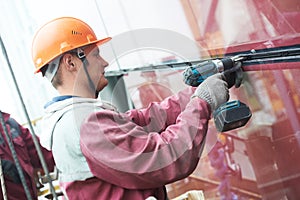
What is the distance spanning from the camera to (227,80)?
1.98 meters

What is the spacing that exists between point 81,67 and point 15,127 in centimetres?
154

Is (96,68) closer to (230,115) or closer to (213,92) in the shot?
(213,92)

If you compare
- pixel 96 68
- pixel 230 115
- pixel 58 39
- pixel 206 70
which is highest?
pixel 58 39

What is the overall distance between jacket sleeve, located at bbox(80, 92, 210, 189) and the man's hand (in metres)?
0.03

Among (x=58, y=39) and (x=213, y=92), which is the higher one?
(x=58, y=39)

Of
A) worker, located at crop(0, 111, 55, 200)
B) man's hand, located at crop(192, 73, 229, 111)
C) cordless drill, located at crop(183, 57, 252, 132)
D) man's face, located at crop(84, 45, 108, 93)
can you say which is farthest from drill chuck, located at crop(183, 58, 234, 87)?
worker, located at crop(0, 111, 55, 200)

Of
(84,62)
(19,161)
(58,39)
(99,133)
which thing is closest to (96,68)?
(84,62)

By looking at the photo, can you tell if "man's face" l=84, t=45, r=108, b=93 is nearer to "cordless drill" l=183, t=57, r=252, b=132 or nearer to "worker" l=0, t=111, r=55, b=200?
"cordless drill" l=183, t=57, r=252, b=132

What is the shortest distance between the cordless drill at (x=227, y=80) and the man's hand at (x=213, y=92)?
11 centimetres

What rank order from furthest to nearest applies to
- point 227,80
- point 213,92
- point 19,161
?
point 19,161
point 227,80
point 213,92

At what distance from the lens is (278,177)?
217cm

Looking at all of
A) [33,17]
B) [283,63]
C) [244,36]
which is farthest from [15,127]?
[33,17]

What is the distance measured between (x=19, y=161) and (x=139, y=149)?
1.66m

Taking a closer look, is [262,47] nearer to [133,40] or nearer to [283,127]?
[283,127]
